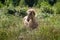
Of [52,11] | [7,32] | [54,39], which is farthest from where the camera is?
[52,11]

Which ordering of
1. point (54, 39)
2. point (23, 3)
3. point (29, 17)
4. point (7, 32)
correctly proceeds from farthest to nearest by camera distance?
point (23, 3)
point (29, 17)
point (7, 32)
point (54, 39)

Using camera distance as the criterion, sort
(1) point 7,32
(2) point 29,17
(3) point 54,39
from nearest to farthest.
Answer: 1. (3) point 54,39
2. (1) point 7,32
3. (2) point 29,17

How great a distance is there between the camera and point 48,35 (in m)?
7.26

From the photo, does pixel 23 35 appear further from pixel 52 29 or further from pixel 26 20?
pixel 26 20

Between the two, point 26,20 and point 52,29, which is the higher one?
point 52,29

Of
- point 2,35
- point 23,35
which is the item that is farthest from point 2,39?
point 23,35

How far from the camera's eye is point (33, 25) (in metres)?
10.1

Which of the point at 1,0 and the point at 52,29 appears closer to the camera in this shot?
the point at 52,29

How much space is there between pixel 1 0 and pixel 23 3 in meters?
2.52

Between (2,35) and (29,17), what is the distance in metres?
2.81

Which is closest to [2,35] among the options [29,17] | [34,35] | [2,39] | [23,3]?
[2,39]

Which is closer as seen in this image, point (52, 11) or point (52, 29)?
point (52, 29)

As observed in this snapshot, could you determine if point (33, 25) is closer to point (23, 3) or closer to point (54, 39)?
point (54, 39)

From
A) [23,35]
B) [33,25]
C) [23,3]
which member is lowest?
[23,3]
